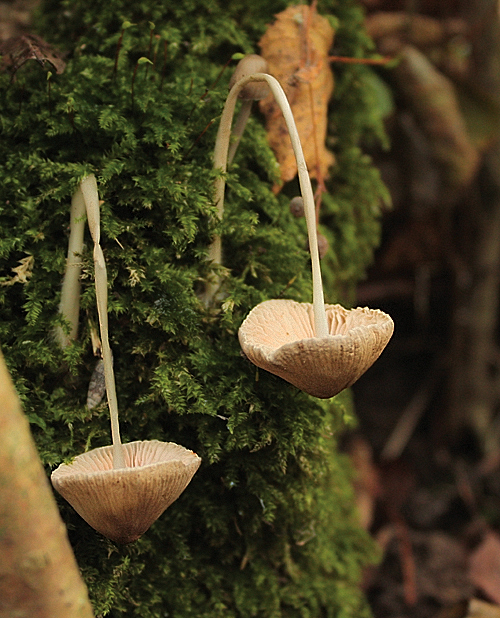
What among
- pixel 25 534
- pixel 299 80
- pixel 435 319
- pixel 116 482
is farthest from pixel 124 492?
pixel 435 319

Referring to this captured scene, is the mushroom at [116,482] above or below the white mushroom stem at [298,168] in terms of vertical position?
below

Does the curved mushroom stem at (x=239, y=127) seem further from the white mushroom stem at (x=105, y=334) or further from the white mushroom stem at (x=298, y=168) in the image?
the white mushroom stem at (x=105, y=334)

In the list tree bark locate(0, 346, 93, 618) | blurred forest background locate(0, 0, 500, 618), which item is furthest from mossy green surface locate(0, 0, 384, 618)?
blurred forest background locate(0, 0, 500, 618)

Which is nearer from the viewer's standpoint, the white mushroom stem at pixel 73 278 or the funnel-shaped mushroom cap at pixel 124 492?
the funnel-shaped mushroom cap at pixel 124 492

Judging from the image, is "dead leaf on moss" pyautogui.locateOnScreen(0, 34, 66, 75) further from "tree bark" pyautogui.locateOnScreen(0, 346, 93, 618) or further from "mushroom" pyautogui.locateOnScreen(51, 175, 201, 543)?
"tree bark" pyautogui.locateOnScreen(0, 346, 93, 618)

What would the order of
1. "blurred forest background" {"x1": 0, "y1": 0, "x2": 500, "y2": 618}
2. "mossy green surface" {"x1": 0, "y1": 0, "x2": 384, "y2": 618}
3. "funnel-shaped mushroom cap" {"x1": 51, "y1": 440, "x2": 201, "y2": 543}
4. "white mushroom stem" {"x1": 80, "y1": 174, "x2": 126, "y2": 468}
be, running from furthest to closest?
"blurred forest background" {"x1": 0, "y1": 0, "x2": 500, "y2": 618} < "mossy green surface" {"x1": 0, "y1": 0, "x2": 384, "y2": 618} < "white mushroom stem" {"x1": 80, "y1": 174, "x2": 126, "y2": 468} < "funnel-shaped mushroom cap" {"x1": 51, "y1": 440, "x2": 201, "y2": 543}

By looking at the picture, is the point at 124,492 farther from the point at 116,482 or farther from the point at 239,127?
the point at 239,127

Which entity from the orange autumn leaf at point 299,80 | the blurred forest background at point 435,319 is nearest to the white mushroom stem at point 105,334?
the orange autumn leaf at point 299,80
